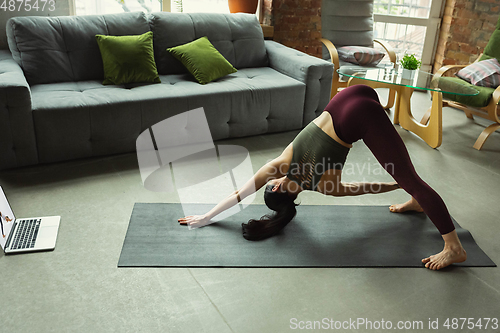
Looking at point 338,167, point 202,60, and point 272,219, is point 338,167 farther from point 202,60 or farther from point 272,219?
point 202,60

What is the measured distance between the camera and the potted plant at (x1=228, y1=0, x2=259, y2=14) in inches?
169

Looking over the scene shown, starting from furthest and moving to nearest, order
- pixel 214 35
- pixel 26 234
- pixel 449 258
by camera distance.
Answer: pixel 214 35 < pixel 26 234 < pixel 449 258

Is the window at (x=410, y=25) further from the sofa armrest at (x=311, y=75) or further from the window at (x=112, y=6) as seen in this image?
the window at (x=112, y=6)

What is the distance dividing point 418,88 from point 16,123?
2814 mm

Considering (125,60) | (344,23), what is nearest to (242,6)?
(344,23)

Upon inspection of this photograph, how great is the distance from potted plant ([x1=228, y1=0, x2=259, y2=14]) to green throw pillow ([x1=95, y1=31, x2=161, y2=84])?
1374 mm

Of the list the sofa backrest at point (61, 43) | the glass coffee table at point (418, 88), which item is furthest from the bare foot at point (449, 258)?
the sofa backrest at point (61, 43)

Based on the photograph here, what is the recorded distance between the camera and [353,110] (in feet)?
6.55

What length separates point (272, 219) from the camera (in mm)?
2270

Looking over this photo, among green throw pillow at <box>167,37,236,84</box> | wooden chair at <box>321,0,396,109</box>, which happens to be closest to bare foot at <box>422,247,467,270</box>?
green throw pillow at <box>167,37,236,84</box>

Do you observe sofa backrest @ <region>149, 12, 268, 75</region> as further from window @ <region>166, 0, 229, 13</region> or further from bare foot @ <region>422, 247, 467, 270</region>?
bare foot @ <region>422, 247, 467, 270</region>

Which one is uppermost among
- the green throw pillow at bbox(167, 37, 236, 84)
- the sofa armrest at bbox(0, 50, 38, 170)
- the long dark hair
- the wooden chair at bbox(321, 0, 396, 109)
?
Result: the wooden chair at bbox(321, 0, 396, 109)

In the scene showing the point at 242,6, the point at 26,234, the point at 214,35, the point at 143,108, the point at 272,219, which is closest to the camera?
the point at 26,234

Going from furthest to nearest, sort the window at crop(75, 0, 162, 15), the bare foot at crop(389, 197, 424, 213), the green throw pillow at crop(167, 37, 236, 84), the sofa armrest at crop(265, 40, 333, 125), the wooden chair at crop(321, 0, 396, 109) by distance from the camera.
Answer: the wooden chair at crop(321, 0, 396, 109) < the window at crop(75, 0, 162, 15) < the sofa armrest at crop(265, 40, 333, 125) < the green throw pillow at crop(167, 37, 236, 84) < the bare foot at crop(389, 197, 424, 213)
